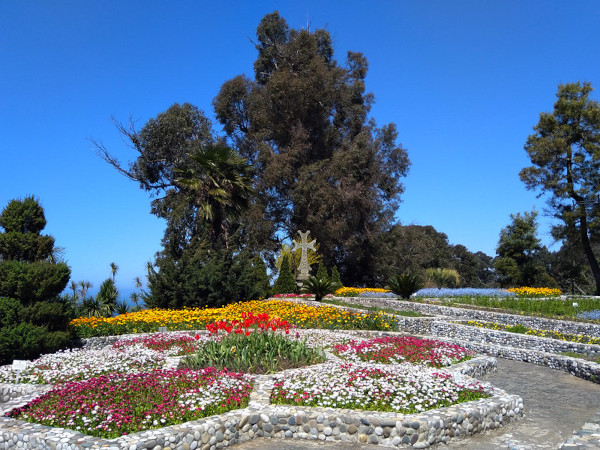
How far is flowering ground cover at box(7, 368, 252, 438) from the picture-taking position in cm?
474

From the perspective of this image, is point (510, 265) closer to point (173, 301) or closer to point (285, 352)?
point (173, 301)

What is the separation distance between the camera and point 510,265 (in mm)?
28453

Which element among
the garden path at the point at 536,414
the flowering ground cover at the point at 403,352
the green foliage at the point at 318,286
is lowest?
the garden path at the point at 536,414

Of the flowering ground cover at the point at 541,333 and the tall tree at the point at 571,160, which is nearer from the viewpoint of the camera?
the flowering ground cover at the point at 541,333

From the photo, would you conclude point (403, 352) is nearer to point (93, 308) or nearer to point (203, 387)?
point (203, 387)

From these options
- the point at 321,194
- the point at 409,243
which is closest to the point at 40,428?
the point at 321,194

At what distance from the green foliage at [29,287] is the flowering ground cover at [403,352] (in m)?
5.45

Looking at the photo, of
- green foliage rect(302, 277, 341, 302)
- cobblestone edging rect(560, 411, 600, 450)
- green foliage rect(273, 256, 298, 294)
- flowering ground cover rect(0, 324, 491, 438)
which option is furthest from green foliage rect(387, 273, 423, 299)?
cobblestone edging rect(560, 411, 600, 450)

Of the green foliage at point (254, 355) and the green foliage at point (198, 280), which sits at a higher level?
the green foliage at point (198, 280)

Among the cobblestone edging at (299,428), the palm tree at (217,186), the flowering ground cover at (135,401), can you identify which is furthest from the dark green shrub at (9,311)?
the palm tree at (217,186)

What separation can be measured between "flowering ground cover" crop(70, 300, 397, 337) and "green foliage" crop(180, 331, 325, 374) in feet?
12.7

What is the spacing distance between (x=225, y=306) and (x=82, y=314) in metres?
4.15

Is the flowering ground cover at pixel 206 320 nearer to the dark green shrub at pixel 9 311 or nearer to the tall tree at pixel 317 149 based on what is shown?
the dark green shrub at pixel 9 311

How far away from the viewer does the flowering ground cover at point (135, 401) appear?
474 cm
